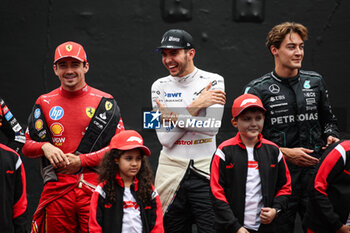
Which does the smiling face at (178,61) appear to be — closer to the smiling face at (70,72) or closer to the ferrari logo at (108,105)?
the ferrari logo at (108,105)

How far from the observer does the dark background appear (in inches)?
231

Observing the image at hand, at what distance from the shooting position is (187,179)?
4.50 m

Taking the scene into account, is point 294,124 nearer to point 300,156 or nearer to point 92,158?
point 300,156

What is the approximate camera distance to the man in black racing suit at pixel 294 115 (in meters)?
4.45

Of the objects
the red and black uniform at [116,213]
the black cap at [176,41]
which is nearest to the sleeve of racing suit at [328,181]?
the red and black uniform at [116,213]

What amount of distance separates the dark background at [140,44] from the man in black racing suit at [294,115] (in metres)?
1.32

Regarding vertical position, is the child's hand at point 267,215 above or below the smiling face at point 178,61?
below

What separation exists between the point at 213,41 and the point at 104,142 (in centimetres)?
201

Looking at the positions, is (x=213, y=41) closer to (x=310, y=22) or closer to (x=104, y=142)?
(x=310, y=22)

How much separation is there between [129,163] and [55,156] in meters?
0.64

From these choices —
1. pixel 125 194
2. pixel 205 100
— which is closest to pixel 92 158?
pixel 125 194

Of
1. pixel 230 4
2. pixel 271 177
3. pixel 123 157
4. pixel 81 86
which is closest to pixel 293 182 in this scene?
pixel 271 177

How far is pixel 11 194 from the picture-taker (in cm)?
391

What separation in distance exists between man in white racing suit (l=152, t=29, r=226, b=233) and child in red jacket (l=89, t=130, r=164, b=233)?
47 centimetres
